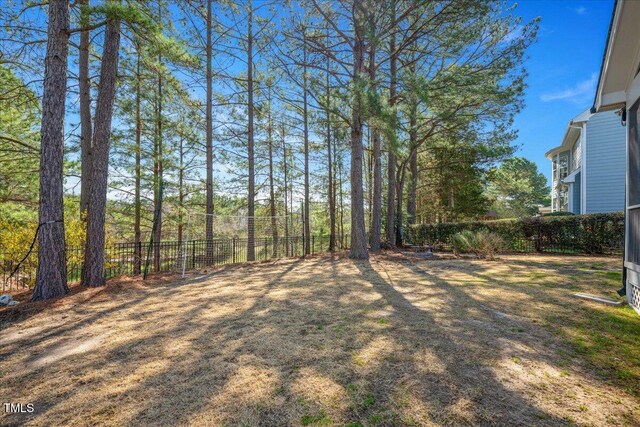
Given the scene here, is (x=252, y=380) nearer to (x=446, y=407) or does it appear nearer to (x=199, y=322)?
(x=446, y=407)

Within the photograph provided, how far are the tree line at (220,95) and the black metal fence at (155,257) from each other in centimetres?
42

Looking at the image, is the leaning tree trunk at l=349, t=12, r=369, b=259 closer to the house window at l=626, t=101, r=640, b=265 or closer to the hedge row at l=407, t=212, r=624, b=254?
the hedge row at l=407, t=212, r=624, b=254

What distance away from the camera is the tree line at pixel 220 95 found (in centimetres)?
503

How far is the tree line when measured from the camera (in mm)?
5028

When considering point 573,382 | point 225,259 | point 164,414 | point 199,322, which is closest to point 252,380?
point 164,414

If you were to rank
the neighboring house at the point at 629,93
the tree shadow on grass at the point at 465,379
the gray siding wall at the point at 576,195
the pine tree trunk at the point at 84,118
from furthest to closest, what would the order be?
the gray siding wall at the point at 576,195, the pine tree trunk at the point at 84,118, the neighboring house at the point at 629,93, the tree shadow on grass at the point at 465,379

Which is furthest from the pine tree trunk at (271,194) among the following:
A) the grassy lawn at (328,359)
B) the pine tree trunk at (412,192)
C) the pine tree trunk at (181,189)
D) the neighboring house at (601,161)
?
the neighboring house at (601,161)

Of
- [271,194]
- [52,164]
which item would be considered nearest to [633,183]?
[52,164]

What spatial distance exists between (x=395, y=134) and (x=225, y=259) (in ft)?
22.8

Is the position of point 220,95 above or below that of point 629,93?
A: above

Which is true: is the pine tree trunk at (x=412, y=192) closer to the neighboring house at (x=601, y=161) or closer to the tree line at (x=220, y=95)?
the tree line at (x=220, y=95)

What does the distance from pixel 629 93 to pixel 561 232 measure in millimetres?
6598

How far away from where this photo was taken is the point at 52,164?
14.6 ft

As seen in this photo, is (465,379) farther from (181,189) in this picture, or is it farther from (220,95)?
(181,189)
